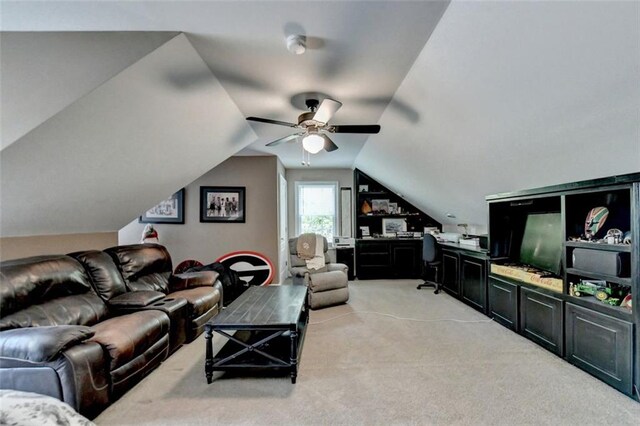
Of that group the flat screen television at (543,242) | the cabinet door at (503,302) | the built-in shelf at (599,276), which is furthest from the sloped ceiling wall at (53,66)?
the cabinet door at (503,302)

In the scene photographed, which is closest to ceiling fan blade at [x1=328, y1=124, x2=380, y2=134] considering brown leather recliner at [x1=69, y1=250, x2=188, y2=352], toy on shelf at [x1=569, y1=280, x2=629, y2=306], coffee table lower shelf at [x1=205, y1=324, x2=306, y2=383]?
coffee table lower shelf at [x1=205, y1=324, x2=306, y2=383]

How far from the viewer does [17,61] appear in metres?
1.71

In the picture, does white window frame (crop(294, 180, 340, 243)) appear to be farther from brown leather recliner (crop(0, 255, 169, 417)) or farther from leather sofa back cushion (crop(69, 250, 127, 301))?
brown leather recliner (crop(0, 255, 169, 417))

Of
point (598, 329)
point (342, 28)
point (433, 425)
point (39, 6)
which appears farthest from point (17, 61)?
point (598, 329)

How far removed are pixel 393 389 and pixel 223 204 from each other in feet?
13.7

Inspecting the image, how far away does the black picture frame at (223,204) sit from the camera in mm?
5289

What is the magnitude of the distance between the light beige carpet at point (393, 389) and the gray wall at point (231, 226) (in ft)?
8.10

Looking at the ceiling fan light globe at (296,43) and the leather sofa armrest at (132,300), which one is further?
the leather sofa armrest at (132,300)

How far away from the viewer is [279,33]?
6.32 ft

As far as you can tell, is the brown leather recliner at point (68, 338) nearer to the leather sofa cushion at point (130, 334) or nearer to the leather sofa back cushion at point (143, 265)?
the leather sofa cushion at point (130, 334)

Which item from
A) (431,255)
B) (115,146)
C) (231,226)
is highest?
(115,146)

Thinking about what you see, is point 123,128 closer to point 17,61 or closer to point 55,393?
point 17,61

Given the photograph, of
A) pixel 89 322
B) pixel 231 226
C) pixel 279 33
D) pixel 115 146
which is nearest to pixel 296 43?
pixel 279 33

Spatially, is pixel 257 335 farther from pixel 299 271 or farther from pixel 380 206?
pixel 380 206
